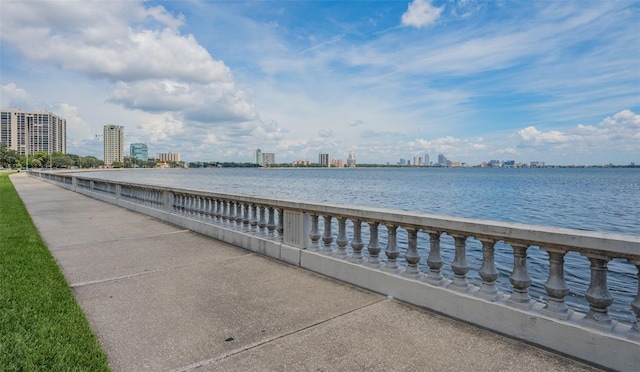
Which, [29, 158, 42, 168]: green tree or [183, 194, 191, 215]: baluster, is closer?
[183, 194, 191, 215]: baluster

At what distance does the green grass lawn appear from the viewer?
313cm

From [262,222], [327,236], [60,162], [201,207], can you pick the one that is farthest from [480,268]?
[60,162]

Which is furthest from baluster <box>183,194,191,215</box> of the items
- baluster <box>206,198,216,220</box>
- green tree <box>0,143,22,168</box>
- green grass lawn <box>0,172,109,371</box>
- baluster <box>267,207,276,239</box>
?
green tree <box>0,143,22,168</box>

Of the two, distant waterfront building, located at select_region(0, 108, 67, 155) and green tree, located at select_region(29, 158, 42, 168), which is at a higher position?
distant waterfront building, located at select_region(0, 108, 67, 155)

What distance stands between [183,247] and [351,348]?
5285mm

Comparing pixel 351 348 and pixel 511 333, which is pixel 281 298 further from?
pixel 511 333

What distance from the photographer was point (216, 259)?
6.76 meters

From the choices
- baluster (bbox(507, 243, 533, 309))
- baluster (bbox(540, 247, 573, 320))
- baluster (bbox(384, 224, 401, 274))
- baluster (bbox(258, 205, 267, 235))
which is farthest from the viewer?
baluster (bbox(258, 205, 267, 235))

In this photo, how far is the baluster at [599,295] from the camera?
3215 millimetres

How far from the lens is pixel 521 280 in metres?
3.72

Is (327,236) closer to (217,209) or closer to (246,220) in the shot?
(246,220)

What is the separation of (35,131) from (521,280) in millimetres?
149623

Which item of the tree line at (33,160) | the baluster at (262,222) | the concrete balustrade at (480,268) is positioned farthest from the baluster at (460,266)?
the tree line at (33,160)

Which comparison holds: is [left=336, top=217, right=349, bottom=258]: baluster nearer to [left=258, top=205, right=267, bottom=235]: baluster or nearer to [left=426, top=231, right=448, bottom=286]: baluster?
[left=426, top=231, right=448, bottom=286]: baluster
